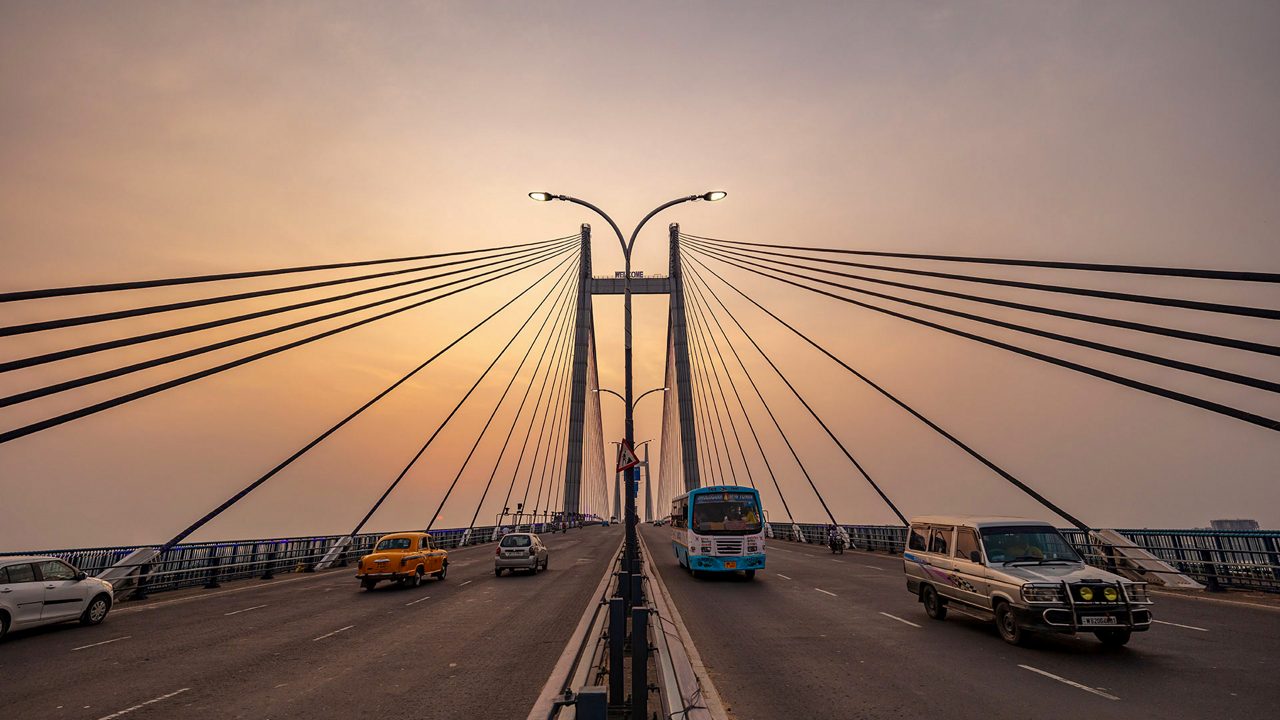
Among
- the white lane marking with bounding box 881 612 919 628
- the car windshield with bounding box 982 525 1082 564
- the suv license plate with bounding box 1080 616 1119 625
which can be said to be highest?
the car windshield with bounding box 982 525 1082 564

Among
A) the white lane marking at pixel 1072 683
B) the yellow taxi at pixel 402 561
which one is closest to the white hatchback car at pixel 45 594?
the yellow taxi at pixel 402 561

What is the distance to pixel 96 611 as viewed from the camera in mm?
14258

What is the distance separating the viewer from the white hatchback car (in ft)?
40.8

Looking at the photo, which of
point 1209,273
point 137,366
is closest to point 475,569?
point 137,366

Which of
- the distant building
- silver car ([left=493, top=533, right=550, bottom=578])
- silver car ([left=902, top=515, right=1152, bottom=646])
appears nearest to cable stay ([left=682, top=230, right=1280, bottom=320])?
silver car ([left=902, top=515, right=1152, bottom=646])

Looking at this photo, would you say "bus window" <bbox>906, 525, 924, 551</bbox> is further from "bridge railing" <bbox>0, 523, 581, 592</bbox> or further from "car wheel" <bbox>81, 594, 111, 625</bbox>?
"bridge railing" <bbox>0, 523, 581, 592</bbox>

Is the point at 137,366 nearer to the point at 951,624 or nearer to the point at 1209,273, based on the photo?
the point at 951,624

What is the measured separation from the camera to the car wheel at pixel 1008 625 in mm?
10614

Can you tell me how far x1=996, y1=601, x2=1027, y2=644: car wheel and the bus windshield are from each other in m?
10.8

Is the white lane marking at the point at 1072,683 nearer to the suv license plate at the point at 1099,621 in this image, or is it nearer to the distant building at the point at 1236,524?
the suv license plate at the point at 1099,621

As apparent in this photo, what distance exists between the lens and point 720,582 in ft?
69.5

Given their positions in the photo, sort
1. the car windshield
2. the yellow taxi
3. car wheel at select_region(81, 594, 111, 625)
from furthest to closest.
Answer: the yellow taxi, car wheel at select_region(81, 594, 111, 625), the car windshield

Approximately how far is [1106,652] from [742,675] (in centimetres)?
581

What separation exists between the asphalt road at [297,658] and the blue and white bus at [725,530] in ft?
16.6
